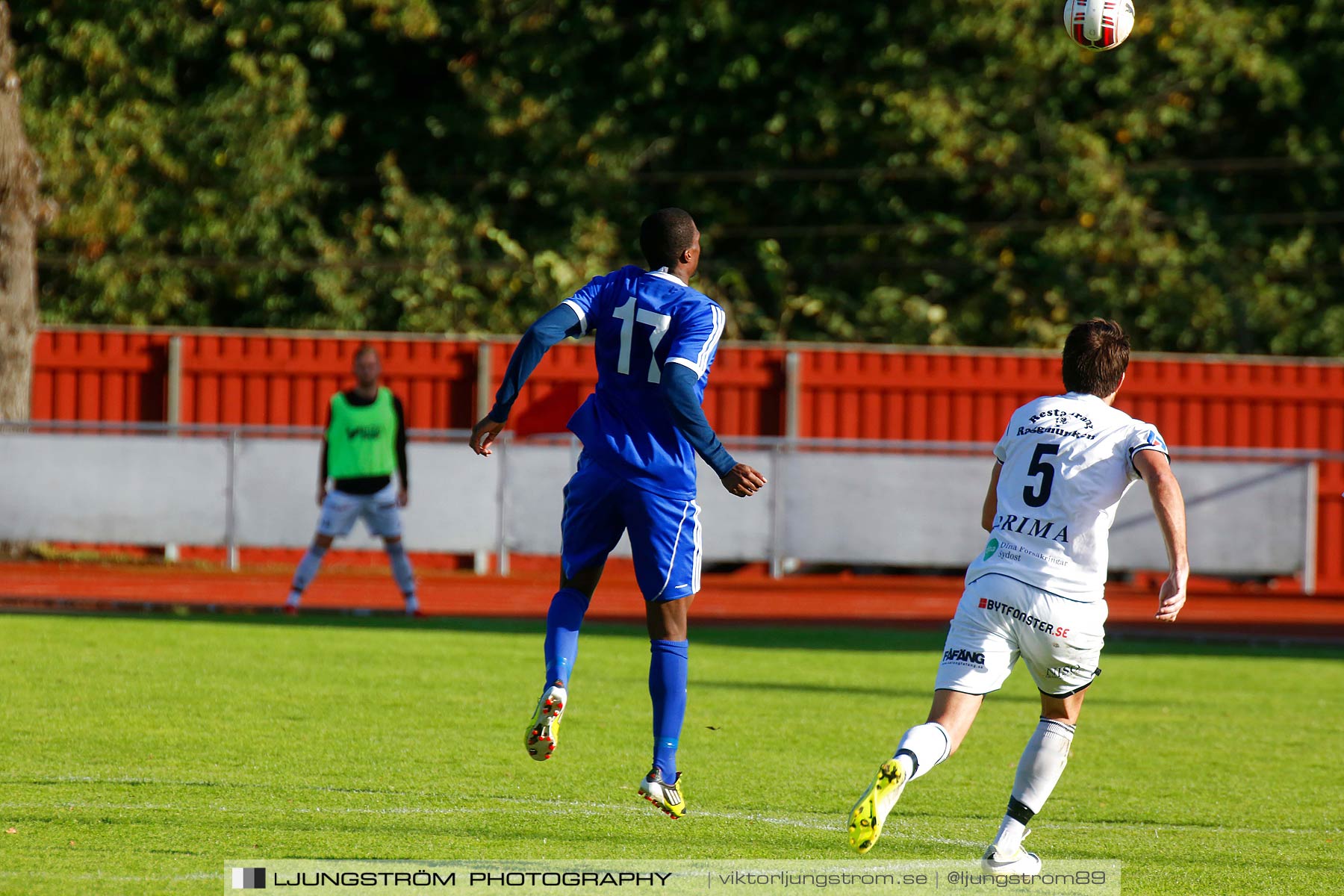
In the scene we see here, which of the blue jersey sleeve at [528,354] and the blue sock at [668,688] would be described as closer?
the blue jersey sleeve at [528,354]

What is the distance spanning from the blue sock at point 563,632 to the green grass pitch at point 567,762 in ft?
1.88

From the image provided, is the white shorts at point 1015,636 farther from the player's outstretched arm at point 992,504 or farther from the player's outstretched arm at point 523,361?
the player's outstretched arm at point 523,361

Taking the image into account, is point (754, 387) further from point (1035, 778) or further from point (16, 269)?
point (1035, 778)

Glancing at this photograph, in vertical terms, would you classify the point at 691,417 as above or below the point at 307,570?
above

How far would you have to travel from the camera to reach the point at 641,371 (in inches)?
240

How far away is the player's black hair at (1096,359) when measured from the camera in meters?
5.35

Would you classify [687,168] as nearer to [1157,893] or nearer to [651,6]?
[651,6]

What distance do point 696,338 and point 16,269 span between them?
641 inches

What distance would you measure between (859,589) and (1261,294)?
36.0 ft

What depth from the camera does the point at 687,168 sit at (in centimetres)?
2812

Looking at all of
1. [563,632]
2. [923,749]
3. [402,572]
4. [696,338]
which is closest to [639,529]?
[563,632]

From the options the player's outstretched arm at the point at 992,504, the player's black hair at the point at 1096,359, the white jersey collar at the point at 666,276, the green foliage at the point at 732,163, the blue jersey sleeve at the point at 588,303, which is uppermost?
the green foliage at the point at 732,163

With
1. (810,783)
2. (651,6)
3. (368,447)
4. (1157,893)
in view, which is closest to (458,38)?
(651,6)

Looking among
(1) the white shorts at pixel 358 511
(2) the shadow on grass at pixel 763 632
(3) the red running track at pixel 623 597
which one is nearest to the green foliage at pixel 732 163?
(3) the red running track at pixel 623 597
